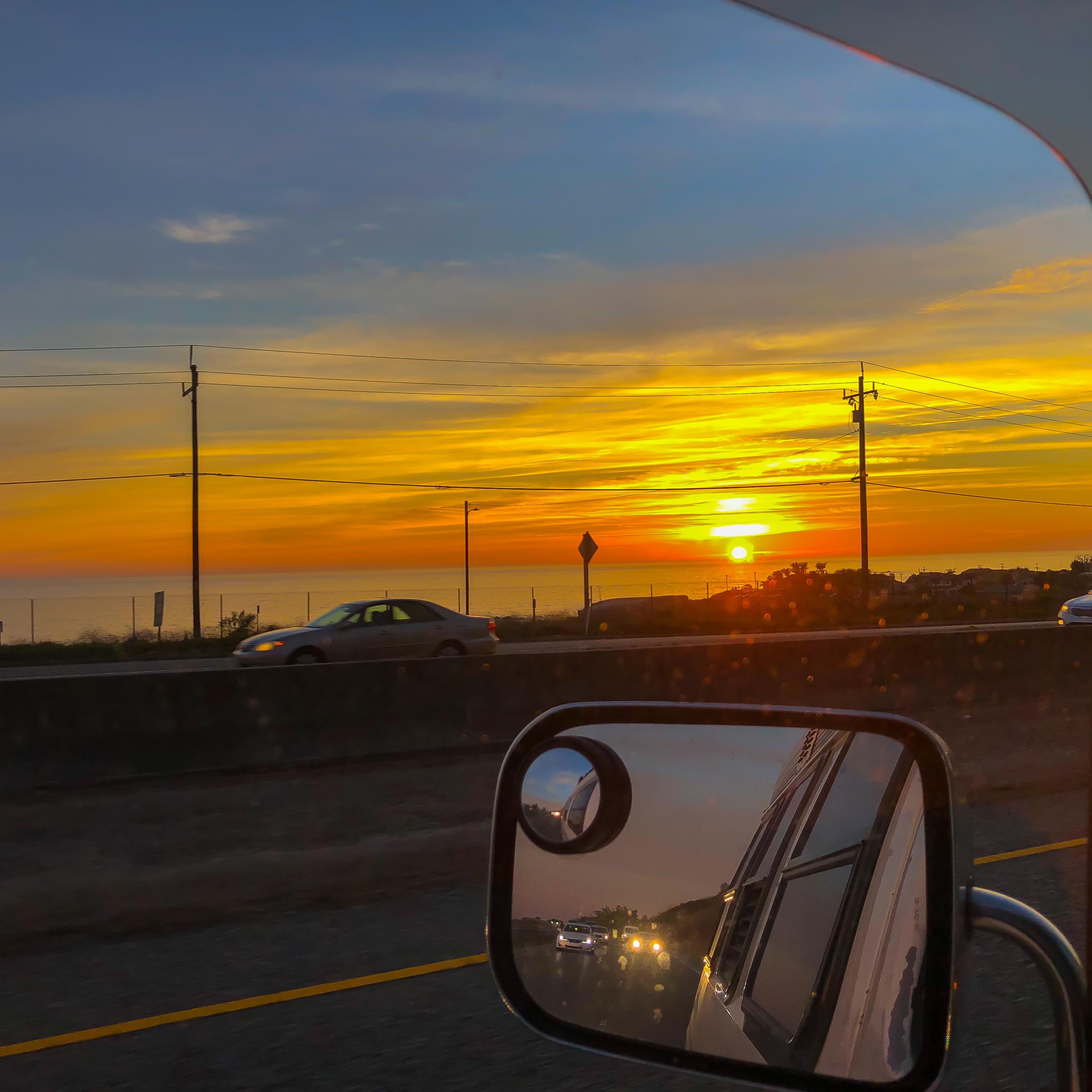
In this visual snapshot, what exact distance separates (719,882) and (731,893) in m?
0.02

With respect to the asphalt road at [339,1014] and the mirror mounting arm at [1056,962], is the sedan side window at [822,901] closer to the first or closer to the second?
the mirror mounting arm at [1056,962]

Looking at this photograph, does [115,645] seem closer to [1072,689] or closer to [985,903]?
[1072,689]

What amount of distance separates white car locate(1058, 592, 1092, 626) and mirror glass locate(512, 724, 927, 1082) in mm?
31673

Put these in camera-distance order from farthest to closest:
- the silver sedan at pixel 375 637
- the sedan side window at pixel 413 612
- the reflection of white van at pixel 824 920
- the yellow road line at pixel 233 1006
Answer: the sedan side window at pixel 413 612 → the silver sedan at pixel 375 637 → the yellow road line at pixel 233 1006 → the reflection of white van at pixel 824 920

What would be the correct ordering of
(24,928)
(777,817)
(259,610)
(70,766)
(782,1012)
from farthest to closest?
(259,610)
(70,766)
(24,928)
(777,817)
(782,1012)

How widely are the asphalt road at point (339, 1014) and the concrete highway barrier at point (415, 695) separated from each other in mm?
A: 3577

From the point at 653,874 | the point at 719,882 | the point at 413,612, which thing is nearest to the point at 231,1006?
the point at 653,874

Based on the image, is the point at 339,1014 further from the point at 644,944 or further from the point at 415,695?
the point at 415,695

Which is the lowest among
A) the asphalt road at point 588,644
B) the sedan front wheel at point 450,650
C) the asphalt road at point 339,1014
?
the asphalt road at point 339,1014

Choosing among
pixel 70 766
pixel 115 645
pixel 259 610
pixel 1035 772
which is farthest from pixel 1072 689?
pixel 259 610

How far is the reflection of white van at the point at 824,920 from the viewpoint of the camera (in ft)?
5.27

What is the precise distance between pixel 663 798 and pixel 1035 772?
1003 cm

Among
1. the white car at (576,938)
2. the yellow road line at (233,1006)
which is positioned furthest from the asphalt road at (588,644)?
the white car at (576,938)

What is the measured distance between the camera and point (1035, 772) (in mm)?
10781
